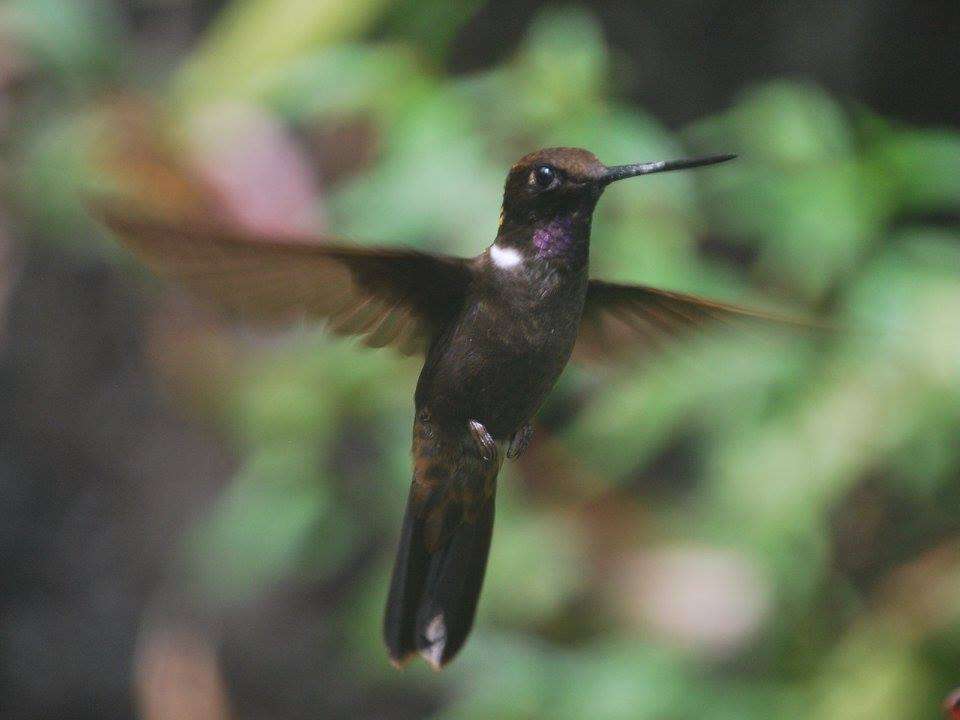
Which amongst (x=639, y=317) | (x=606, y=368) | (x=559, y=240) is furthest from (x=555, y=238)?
(x=606, y=368)

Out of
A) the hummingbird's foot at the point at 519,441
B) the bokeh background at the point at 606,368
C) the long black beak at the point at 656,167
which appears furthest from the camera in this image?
the bokeh background at the point at 606,368

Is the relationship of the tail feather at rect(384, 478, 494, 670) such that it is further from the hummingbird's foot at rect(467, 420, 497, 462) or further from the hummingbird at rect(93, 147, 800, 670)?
the hummingbird's foot at rect(467, 420, 497, 462)

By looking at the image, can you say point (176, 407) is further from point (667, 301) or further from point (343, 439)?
point (667, 301)

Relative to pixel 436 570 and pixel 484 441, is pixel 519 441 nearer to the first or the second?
pixel 484 441

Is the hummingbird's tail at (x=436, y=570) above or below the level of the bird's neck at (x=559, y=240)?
below

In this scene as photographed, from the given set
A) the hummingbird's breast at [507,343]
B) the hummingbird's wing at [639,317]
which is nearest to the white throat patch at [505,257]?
the hummingbird's breast at [507,343]

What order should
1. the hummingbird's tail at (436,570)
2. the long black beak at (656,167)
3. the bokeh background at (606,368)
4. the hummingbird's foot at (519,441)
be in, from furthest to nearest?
the bokeh background at (606,368)
the hummingbird's tail at (436,570)
the hummingbird's foot at (519,441)
the long black beak at (656,167)

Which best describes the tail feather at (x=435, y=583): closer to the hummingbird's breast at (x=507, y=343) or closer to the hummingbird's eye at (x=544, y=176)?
the hummingbird's breast at (x=507, y=343)

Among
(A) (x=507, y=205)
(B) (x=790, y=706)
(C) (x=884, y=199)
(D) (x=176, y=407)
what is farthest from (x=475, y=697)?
(D) (x=176, y=407)
